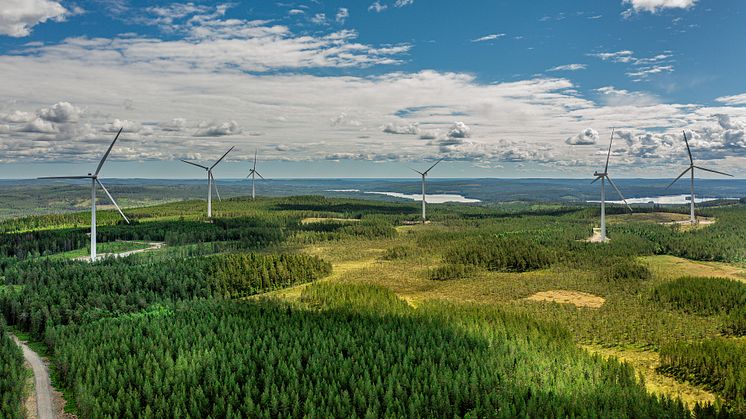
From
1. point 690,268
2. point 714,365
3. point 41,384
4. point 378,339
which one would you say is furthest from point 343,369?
point 690,268

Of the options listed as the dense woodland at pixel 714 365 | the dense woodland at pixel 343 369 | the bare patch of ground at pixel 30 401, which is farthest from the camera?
the bare patch of ground at pixel 30 401

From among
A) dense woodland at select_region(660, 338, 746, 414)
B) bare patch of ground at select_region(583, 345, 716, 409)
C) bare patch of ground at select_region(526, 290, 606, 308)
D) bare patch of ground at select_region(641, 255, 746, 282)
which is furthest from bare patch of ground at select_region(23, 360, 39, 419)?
bare patch of ground at select_region(641, 255, 746, 282)

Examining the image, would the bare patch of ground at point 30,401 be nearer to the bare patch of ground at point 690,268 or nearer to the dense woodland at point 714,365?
the dense woodland at point 714,365

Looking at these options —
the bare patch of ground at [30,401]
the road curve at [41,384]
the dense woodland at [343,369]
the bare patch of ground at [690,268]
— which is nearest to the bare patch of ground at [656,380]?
the dense woodland at [343,369]

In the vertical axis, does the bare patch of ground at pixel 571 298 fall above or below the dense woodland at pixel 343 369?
below

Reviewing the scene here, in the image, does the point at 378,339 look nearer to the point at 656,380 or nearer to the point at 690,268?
the point at 656,380

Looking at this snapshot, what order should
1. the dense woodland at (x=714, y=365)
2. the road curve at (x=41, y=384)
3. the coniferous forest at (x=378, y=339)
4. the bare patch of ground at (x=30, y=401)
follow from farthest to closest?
the road curve at (x=41, y=384) → the bare patch of ground at (x=30, y=401) → the dense woodland at (x=714, y=365) → the coniferous forest at (x=378, y=339)

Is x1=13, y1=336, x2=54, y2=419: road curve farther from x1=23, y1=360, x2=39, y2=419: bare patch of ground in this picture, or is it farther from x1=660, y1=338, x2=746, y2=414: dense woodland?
x1=660, y1=338, x2=746, y2=414: dense woodland
